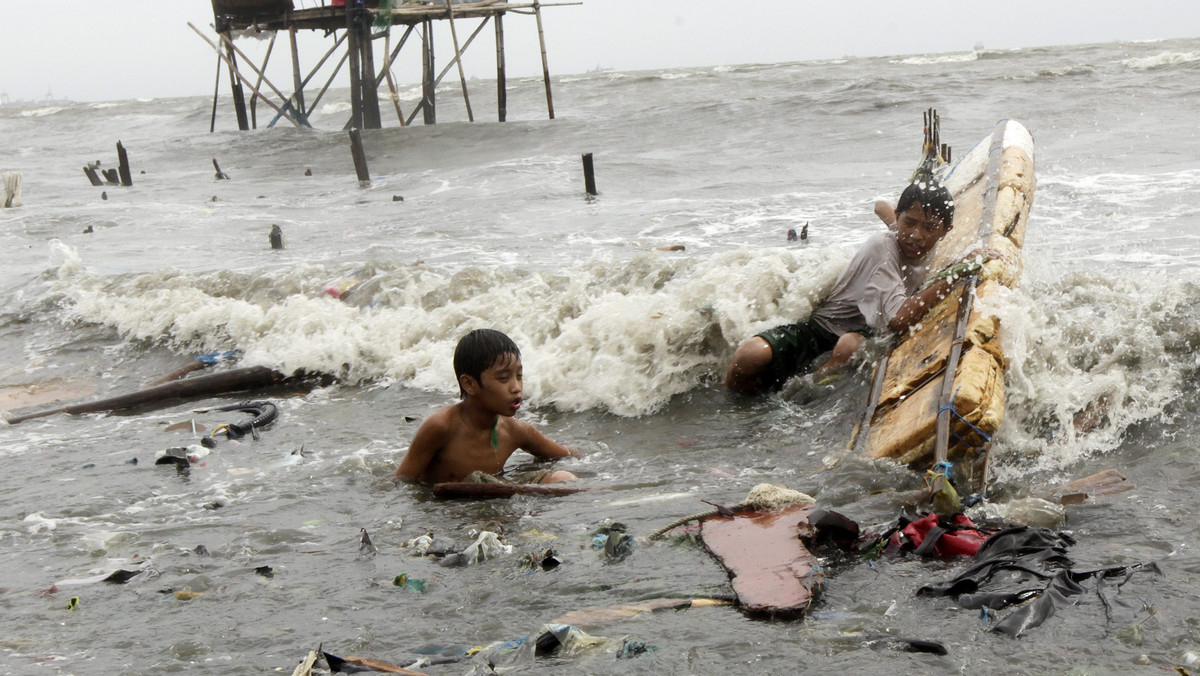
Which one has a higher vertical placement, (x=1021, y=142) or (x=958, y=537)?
(x=1021, y=142)

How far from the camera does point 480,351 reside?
436 centimetres

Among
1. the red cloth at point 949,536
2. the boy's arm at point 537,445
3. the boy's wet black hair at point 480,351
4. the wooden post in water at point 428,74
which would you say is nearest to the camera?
the red cloth at point 949,536

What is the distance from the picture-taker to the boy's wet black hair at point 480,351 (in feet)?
14.3

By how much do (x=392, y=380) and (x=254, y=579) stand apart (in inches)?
138

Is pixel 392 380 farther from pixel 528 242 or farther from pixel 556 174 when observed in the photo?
pixel 556 174

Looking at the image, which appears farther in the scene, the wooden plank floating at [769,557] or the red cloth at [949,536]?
the red cloth at [949,536]

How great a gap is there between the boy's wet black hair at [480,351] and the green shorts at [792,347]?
6.56 feet

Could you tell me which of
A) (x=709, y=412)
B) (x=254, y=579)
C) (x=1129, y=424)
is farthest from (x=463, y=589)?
(x=1129, y=424)

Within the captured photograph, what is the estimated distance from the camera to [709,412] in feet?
19.2

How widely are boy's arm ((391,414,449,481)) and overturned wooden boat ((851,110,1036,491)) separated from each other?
1.80 meters

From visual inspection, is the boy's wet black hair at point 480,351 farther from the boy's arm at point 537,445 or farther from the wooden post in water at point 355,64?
the wooden post in water at point 355,64

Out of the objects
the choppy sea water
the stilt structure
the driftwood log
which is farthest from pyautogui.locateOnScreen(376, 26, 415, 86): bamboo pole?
the driftwood log

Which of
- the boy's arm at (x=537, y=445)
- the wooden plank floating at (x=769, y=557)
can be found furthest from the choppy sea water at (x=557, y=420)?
the boy's arm at (x=537, y=445)

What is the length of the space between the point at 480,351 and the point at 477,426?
0.45 m
